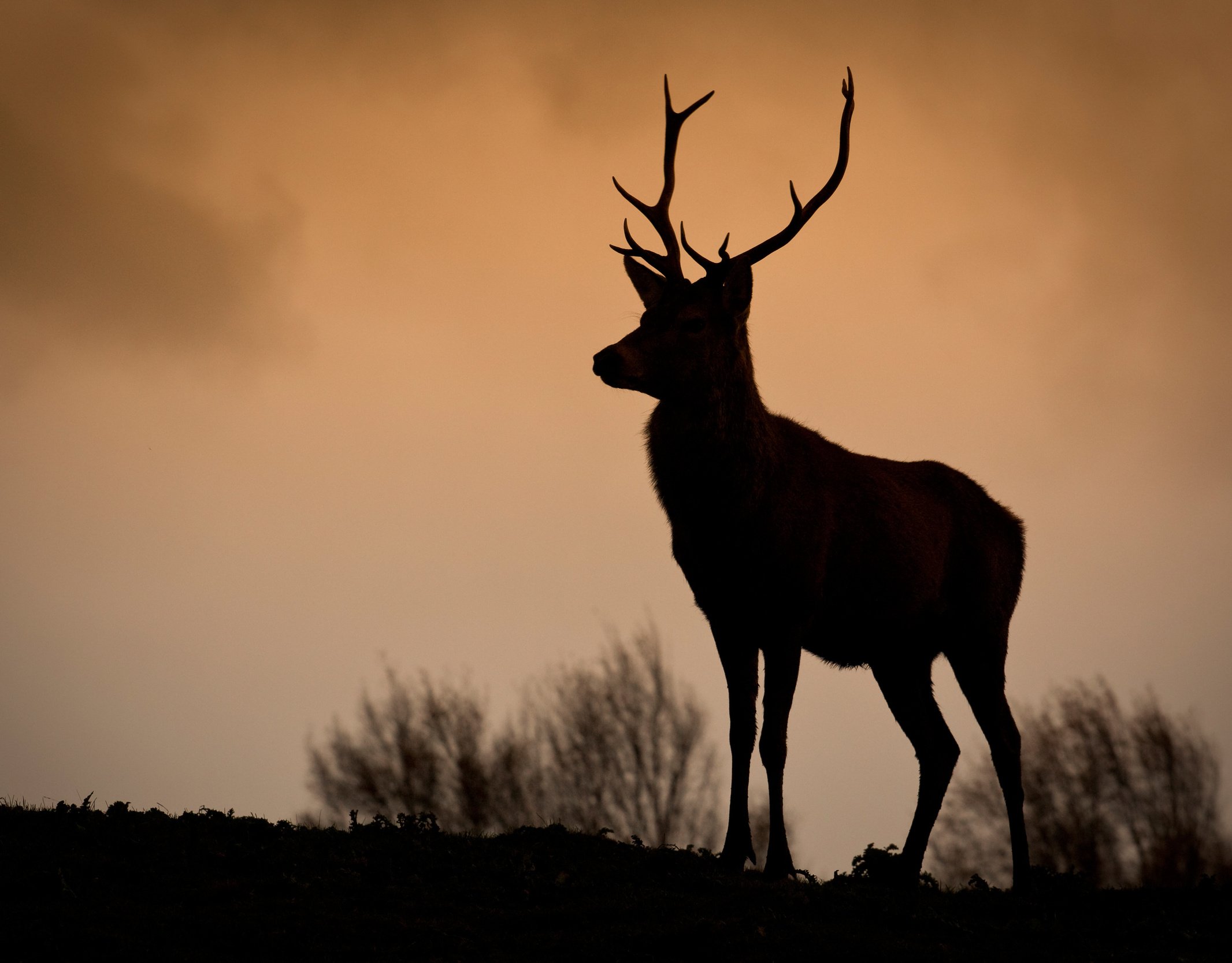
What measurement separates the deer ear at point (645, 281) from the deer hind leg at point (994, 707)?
3330mm

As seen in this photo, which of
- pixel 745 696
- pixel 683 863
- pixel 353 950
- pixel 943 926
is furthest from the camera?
pixel 745 696

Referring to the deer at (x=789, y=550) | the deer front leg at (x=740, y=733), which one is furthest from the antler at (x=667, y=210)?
the deer front leg at (x=740, y=733)

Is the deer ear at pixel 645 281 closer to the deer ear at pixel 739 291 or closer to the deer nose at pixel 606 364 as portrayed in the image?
the deer ear at pixel 739 291

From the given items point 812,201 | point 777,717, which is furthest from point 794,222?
point 777,717

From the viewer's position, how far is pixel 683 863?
22.5ft

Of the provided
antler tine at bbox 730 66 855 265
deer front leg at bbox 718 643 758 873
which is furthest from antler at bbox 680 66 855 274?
deer front leg at bbox 718 643 758 873

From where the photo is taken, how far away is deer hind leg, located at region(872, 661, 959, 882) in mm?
8484

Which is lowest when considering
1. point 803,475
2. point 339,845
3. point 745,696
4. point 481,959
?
point 481,959

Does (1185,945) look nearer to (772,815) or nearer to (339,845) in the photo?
(772,815)

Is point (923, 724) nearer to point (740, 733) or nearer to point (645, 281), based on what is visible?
point (740, 733)

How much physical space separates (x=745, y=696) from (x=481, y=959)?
267 cm

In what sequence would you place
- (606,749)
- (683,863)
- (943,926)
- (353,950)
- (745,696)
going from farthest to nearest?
(606,749)
(745,696)
(683,863)
(943,926)
(353,950)

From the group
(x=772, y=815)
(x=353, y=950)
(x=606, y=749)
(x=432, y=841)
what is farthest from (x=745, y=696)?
(x=606, y=749)

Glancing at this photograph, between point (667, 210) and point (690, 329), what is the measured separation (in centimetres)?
204
